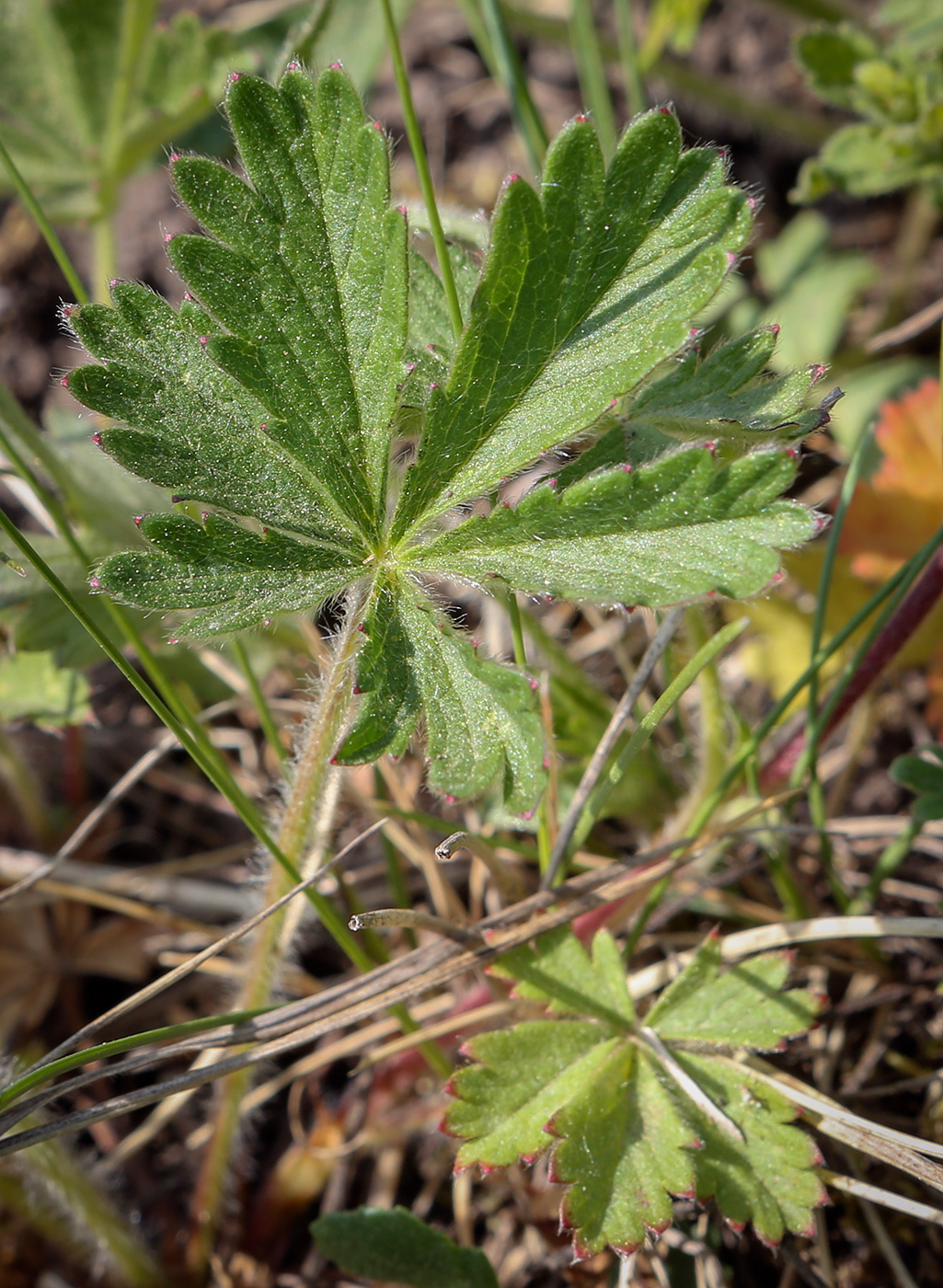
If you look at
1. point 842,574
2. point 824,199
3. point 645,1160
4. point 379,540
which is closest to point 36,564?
point 379,540

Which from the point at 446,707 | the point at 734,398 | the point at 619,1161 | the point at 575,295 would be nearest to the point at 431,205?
the point at 575,295

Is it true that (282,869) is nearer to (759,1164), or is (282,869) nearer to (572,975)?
(572,975)

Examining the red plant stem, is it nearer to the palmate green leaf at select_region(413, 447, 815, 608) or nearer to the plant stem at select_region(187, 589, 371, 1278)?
the palmate green leaf at select_region(413, 447, 815, 608)

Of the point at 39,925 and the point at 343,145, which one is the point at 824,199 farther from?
the point at 39,925

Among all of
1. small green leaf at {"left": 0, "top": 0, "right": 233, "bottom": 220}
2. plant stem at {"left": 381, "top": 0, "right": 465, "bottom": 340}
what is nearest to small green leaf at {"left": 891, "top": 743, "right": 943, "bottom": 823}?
plant stem at {"left": 381, "top": 0, "right": 465, "bottom": 340}

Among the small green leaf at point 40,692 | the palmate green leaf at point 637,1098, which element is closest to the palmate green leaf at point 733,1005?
the palmate green leaf at point 637,1098

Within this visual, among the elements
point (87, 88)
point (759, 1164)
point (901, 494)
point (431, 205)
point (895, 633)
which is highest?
point (87, 88)
